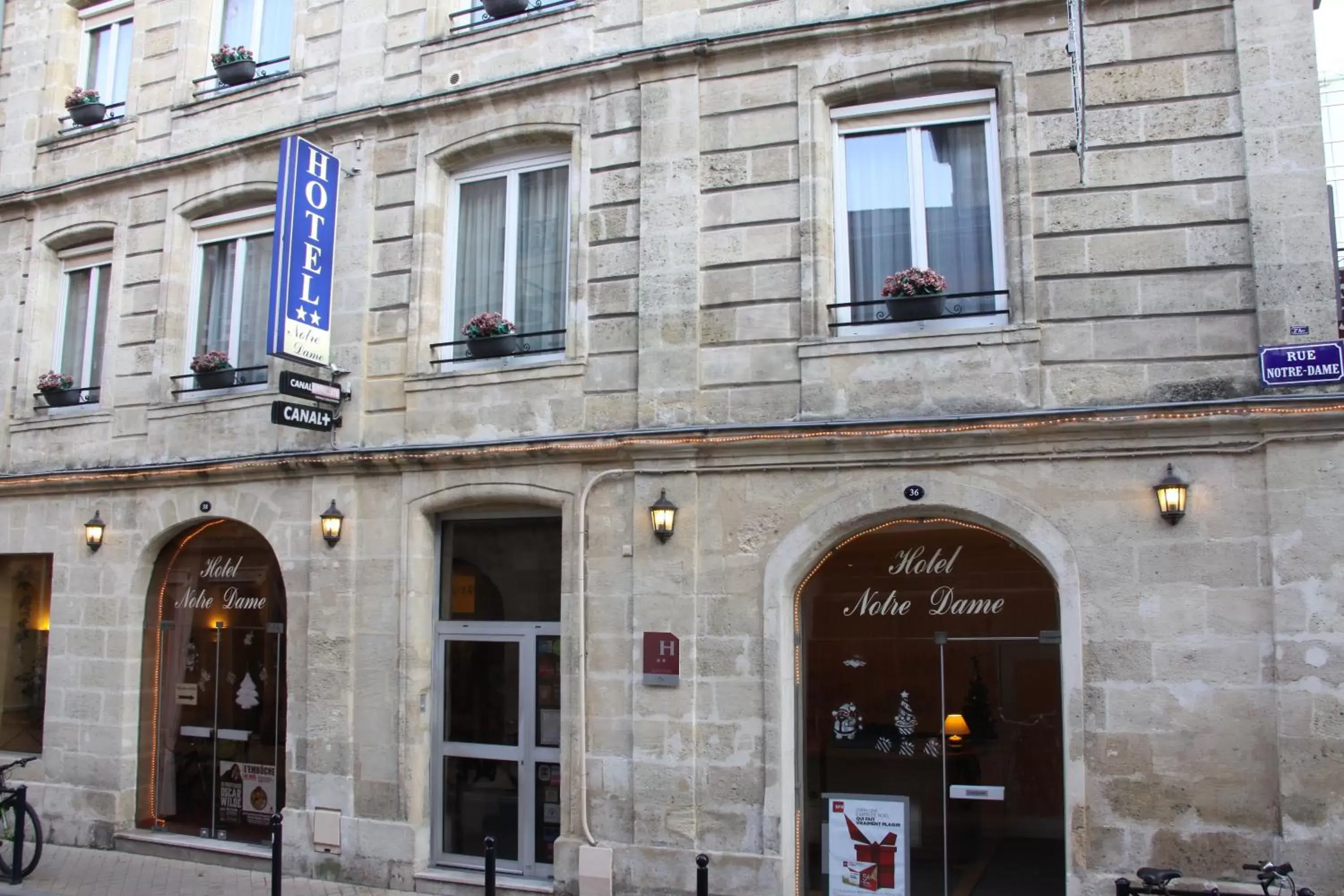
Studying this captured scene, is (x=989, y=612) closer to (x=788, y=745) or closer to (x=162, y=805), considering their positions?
(x=788, y=745)

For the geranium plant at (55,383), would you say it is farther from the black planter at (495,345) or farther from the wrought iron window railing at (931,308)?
the wrought iron window railing at (931,308)

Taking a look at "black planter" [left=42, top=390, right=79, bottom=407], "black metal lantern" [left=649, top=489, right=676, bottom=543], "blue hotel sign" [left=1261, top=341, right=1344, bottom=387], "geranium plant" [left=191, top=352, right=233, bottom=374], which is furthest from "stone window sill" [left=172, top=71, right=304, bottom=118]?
"blue hotel sign" [left=1261, top=341, right=1344, bottom=387]

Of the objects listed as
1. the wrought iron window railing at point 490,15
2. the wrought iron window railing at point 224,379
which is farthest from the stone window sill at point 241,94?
the wrought iron window railing at point 224,379

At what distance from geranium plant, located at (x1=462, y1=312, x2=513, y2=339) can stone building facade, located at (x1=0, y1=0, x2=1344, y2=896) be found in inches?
9.3

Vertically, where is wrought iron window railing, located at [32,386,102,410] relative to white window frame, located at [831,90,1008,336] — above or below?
below

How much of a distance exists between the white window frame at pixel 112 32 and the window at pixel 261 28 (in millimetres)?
1373

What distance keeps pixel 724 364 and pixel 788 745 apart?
2.90 meters

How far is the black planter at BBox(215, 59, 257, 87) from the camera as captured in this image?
1128cm

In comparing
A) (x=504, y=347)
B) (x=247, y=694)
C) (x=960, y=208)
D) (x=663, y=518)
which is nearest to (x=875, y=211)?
(x=960, y=208)

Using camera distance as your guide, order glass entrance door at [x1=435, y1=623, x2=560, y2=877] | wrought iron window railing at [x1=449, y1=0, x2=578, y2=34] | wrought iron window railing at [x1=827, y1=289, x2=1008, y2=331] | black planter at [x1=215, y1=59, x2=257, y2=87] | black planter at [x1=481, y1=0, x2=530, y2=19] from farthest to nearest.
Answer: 1. black planter at [x1=215, y1=59, x2=257, y2=87]
2. black planter at [x1=481, y1=0, x2=530, y2=19]
3. wrought iron window railing at [x1=449, y1=0, x2=578, y2=34]
4. glass entrance door at [x1=435, y1=623, x2=560, y2=877]
5. wrought iron window railing at [x1=827, y1=289, x2=1008, y2=331]

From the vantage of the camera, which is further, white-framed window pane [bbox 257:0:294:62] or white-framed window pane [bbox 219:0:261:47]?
white-framed window pane [bbox 219:0:261:47]

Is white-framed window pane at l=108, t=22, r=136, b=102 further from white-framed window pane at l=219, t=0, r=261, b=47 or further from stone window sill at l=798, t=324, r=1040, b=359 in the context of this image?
stone window sill at l=798, t=324, r=1040, b=359

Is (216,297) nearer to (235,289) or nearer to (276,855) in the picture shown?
(235,289)

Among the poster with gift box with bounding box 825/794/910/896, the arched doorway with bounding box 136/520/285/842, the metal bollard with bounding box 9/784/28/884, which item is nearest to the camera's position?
the poster with gift box with bounding box 825/794/910/896
